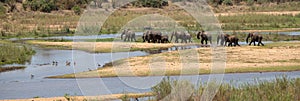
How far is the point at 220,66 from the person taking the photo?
24.2 metres

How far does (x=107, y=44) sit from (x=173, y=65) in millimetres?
11258

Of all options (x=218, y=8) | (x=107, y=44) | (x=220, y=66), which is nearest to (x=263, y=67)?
(x=220, y=66)

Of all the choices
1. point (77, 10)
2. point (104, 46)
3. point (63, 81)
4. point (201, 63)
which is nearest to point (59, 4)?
point (77, 10)

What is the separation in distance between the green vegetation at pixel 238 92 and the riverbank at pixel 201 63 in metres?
8.07

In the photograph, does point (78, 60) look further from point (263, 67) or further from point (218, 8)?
point (218, 8)

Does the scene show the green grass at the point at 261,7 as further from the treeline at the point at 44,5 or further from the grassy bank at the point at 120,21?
the treeline at the point at 44,5

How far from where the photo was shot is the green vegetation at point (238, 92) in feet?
47.3

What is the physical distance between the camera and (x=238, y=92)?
15.0 meters

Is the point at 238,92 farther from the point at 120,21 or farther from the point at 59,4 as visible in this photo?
the point at 59,4

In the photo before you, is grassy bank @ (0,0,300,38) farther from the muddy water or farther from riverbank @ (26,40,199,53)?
the muddy water

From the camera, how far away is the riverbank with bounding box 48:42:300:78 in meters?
24.8

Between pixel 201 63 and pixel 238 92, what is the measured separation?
11.8 metres

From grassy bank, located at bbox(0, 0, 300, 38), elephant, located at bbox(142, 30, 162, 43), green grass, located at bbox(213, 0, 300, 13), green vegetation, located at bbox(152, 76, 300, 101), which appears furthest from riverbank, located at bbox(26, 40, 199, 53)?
green grass, located at bbox(213, 0, 300, 13)

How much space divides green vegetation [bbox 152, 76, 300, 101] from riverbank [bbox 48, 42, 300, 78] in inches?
318
